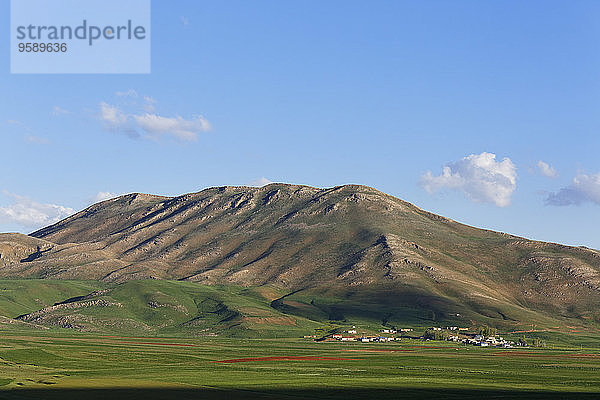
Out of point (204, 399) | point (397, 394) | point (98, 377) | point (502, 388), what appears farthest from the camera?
point (98, 377)

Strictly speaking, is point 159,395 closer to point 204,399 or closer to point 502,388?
point 204,399

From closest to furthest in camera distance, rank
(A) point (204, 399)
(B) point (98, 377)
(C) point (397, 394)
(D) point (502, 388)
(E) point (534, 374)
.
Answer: (A) point (204, 399)
(C) point (397, 394)
(D) point (502, 388)
(B) point (98, 377)
(E) point (534, 374)

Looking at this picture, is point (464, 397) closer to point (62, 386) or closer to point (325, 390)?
point (325, 390)

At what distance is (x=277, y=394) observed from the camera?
113812 mm

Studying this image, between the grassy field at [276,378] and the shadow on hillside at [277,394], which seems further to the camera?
the grassy field at [276,378]

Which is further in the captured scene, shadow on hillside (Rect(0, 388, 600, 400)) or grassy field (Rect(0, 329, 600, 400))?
grassy field (Rect(0, 329, 600, 400))

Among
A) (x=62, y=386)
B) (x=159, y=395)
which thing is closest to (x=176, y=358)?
(x=62, y=386)

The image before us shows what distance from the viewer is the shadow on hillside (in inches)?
4326

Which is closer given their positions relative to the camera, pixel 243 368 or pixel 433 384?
Answer: pixel 433 384

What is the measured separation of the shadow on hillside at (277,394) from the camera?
110 metres

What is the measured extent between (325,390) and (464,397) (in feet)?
72.2

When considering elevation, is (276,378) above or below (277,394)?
below

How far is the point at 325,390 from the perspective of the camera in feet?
394

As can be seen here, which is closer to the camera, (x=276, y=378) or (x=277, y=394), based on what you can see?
(x=277, y=394)
